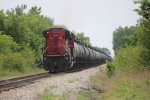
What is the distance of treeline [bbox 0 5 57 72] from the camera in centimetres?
3534

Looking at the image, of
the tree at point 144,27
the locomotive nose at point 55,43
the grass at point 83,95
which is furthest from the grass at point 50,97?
the locomotive nose at point 55,43

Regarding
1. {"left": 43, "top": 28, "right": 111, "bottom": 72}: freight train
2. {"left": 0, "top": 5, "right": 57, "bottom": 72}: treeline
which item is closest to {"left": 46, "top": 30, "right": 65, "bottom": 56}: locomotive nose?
{"left": 43, "top": 28, "right": 111, "bottom": 72}: freight train

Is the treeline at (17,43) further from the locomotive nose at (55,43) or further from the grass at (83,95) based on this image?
the grass at (83,95)

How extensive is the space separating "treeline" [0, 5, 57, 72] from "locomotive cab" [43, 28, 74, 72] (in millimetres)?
4152

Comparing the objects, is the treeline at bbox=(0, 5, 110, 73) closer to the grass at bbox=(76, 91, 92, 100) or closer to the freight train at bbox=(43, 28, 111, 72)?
the freight train at bbox=(43, 28, 111, 72)

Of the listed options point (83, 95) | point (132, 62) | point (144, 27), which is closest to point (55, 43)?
point (132, 62)

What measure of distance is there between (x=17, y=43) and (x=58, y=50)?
1467 cm

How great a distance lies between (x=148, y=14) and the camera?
886 inches

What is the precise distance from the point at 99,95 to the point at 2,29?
29.9 metres

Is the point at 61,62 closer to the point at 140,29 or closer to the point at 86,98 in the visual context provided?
the point at 140,29

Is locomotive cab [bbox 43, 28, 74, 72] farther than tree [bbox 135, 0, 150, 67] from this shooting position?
Yes

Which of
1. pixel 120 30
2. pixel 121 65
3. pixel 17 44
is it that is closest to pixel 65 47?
pixel 121 65

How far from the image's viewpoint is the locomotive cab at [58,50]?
31.1 m

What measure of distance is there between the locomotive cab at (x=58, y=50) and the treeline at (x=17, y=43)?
13.6 feet
